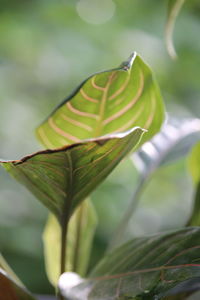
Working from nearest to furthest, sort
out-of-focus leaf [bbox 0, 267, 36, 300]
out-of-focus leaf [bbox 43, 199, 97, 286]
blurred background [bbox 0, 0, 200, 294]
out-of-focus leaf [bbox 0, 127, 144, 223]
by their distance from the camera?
out-of-focus leaf [bbox 0, 127, 144, 223] < out-of-focus leaf [bbox 0, 267, 36, 300] < out-of-focus leaf [bbox 43, 199, 97, 286] < blurred background [bbox 0, 0, 200, 294]

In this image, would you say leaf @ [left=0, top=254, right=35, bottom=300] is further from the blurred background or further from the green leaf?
the blurred background

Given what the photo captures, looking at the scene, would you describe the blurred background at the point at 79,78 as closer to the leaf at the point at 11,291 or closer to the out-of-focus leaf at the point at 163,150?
the out-of-focus leaf at the point at 163,150

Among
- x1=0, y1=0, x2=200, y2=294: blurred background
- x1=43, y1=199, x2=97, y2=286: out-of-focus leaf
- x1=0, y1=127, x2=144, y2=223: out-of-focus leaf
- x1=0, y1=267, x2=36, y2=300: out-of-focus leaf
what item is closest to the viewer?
x1=0, y1=127, x2=144, y2=223: out-of-focus leaf

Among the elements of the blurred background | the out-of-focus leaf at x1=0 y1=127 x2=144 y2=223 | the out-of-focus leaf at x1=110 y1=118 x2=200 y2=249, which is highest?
the out-of-focus leaf at x1=0 y1=127 x2=144 y2=223

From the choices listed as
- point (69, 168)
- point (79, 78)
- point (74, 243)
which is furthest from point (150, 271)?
point (79, 78)

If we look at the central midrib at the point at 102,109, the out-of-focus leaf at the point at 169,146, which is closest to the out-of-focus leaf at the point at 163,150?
the out-of-focus leaf at the point at 169,146

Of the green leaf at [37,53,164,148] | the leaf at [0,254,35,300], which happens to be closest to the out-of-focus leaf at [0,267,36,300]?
the leaf at [0,254,35,300]

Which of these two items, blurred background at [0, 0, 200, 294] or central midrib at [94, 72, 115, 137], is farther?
blurred background at [0, 0, 200, 294]
